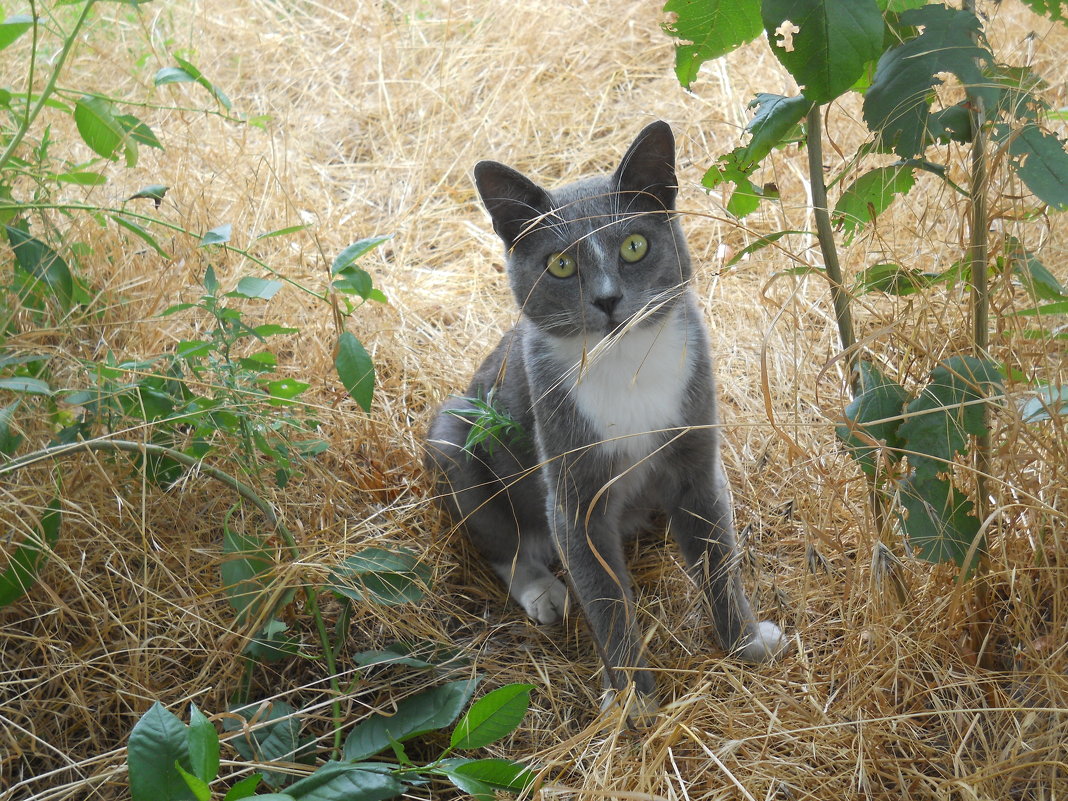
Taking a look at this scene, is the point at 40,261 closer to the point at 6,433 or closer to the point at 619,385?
the point at 6,433

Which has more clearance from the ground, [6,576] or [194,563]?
[6,576]

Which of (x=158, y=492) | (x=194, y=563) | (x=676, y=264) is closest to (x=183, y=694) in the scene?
(x=194, y=563)

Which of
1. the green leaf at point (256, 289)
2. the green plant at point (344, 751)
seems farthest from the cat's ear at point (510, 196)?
the green plant at point (344, 751)

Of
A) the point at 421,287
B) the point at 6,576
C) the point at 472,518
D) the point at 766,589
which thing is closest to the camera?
the point at 6,576

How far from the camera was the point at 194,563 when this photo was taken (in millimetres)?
1902

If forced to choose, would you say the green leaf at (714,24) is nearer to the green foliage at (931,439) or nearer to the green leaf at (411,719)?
the green foliage at (931,439)

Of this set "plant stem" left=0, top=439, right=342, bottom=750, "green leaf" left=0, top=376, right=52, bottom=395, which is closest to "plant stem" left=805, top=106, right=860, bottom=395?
"plant stem" left=0, top=439, right=342, bottom=750

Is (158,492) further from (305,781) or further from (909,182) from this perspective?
(909,182)

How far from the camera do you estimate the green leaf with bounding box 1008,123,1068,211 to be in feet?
3.84

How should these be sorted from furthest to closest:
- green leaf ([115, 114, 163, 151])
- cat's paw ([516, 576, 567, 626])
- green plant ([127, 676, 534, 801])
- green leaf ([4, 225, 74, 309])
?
cat's paw ([516, 576, 567, 626])
green leaf ([115, 114, 163, 151])
green leaf ([4, 225, 74, 309])
green plant ([127, 676, 534, 801])

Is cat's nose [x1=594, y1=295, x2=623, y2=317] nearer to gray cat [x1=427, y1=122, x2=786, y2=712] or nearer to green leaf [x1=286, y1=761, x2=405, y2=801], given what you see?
gray cat [x1=427, y1=122, x2=786, y2=712]

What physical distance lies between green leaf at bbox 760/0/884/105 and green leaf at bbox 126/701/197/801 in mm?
1288

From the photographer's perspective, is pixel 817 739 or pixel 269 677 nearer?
pixel 817 739

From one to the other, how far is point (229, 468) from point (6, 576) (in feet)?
1.48
